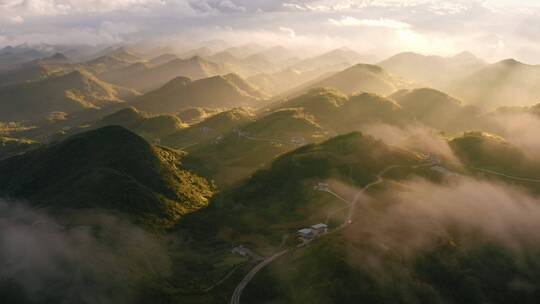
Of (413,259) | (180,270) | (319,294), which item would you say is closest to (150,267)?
(180,270)

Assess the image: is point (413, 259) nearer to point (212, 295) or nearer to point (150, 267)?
point (212, 295)

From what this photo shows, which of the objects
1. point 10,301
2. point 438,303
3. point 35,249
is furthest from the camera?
point 35,249

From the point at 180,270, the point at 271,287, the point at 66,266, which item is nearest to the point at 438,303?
the point at 271,287

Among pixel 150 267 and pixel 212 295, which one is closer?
pixel 212 295

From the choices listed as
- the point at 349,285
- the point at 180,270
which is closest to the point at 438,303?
the point at 349,285

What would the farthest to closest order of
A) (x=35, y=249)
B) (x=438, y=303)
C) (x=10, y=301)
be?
(x=35, y=249) → (x=438, y=303) → (x=10, y=301)

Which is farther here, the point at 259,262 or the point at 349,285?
the point at 259,262

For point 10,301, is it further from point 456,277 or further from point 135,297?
point 456,277

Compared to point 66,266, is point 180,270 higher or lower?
lower
